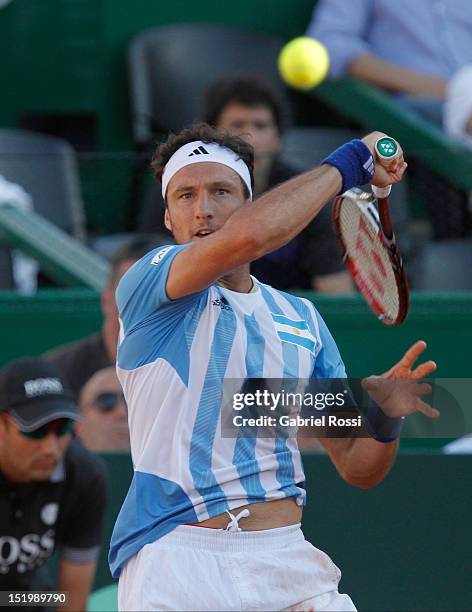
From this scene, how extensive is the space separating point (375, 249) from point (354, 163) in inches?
18.0

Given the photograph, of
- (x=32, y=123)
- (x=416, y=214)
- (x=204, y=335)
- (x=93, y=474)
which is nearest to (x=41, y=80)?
(x=32, y=123)

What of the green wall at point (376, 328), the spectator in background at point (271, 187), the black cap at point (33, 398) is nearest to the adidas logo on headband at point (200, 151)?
the black cap at point (33, 398)

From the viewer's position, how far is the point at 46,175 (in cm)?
635

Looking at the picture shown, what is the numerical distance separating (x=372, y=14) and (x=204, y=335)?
4949mm

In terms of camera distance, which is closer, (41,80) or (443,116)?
(443,116)

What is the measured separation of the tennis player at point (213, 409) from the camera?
9.91ft

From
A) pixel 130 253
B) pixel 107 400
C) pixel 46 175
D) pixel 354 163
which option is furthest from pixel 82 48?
pixel 354 163

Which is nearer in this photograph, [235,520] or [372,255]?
[235,520]

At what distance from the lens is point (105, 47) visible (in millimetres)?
8234

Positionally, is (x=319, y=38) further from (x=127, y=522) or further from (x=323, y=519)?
(x=127, y=522)

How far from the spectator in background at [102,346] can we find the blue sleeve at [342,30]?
249cm

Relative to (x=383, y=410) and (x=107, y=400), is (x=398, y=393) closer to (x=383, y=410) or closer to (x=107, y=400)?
(x=383, y=410)
